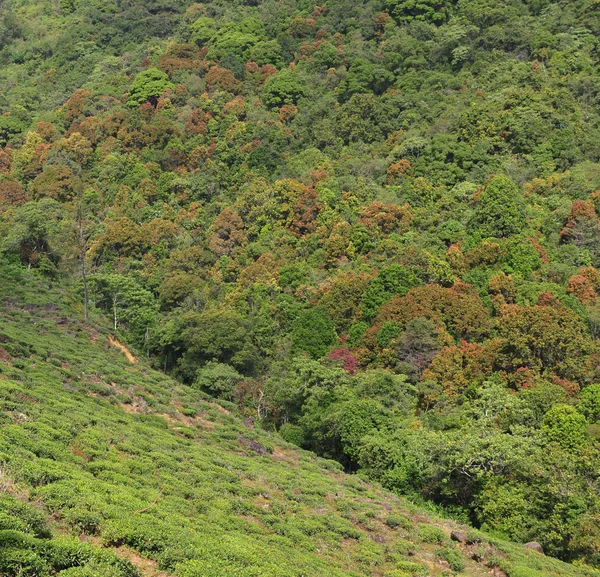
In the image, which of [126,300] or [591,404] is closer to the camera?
[591,404]

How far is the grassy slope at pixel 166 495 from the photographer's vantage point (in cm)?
1127

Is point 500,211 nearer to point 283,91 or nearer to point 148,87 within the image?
point 283,91

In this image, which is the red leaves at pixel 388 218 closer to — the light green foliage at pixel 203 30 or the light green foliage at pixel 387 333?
the light green foliage at pixel 387 333

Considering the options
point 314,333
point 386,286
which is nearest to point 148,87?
point 314,333

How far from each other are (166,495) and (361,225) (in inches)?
1433

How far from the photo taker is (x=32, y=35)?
102 metres

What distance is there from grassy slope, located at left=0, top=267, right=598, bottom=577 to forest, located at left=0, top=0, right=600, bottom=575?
460cm

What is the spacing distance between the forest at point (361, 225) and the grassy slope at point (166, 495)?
4.60 metres

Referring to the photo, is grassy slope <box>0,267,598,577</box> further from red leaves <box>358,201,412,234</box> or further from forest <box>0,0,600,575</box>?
red leaves <box>358,201,412,234</box>

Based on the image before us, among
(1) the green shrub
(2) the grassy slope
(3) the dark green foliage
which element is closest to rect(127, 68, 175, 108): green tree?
(3) the dark green foliage

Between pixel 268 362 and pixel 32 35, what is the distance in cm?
8700

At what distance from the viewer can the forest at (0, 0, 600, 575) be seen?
29609 millimetres

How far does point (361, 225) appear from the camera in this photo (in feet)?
162

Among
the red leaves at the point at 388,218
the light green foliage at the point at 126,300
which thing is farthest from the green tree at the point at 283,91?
the light green foliage at the point at 126,300
